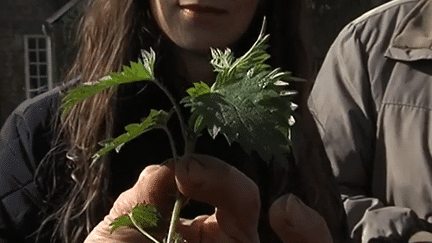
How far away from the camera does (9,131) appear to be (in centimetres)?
160

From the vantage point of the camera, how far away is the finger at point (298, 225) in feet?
2.99

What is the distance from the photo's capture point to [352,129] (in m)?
2.05

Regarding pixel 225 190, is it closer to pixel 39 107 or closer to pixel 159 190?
pixel 159 190

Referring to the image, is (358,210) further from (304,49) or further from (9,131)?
(9,131)

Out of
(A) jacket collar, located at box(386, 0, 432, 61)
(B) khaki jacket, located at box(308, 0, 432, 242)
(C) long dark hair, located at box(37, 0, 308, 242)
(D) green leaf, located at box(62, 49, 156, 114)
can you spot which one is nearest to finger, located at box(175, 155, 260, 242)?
(D) green leaf, located at box(62, 49, 156, 114)

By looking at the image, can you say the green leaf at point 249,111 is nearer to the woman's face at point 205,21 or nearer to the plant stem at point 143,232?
the plant stem at point 143,232

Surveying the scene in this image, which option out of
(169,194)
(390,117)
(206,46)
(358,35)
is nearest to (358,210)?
(390,117)

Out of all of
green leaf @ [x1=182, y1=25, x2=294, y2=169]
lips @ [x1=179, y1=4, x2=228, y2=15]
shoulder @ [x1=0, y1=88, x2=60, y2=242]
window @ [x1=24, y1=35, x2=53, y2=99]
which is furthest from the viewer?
window @ [x1=24, y1=35, x2=53, y2=99]

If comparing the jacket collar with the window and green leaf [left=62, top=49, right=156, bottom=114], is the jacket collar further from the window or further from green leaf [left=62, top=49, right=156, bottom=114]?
the window

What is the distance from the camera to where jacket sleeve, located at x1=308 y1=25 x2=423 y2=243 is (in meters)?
2.00

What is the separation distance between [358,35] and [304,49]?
2.46 feet

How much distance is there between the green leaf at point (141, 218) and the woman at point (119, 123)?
0.49 feet

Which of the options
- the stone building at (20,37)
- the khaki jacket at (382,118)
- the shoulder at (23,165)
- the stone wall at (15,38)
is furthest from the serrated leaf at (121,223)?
the stone wall at (15,38)

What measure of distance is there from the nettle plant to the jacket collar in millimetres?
1278
